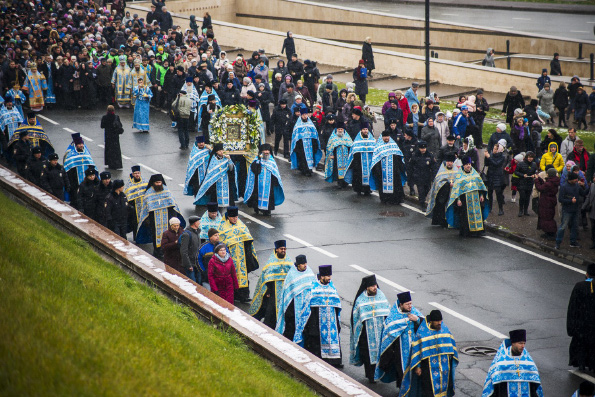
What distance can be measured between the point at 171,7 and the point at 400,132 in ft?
82.3

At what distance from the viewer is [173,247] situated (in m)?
15.7

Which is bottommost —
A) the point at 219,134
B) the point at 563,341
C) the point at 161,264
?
the point at 563,341

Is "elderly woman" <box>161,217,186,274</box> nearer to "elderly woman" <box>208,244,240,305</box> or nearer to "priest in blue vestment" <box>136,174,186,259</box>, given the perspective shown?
"elderly woman" <box>208,244,240,305</box>

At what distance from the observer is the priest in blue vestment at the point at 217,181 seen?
20750 mm

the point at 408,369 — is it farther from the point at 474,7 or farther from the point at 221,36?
the point at 474,7

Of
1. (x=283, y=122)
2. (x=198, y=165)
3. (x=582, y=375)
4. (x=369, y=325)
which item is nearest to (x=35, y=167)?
(x=198, y=165)

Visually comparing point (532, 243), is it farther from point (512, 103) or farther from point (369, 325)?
point (512, 103)

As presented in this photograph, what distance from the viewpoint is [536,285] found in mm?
16969

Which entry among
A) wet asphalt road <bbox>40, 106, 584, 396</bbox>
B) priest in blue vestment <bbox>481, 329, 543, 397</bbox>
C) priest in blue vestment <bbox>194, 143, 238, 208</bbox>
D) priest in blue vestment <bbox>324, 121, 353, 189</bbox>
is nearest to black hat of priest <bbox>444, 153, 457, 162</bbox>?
wet asphalt road <bbox>40, 106, 584, 396</bbox>

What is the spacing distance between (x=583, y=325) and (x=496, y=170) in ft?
25.5

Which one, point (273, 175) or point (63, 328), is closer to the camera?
point (63, 328)

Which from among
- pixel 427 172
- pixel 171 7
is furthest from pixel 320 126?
pixel 171 7

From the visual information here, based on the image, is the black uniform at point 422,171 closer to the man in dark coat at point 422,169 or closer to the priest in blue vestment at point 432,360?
the man in dark coat at point 422,169

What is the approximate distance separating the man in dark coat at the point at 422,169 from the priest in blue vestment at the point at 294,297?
26.6ft
